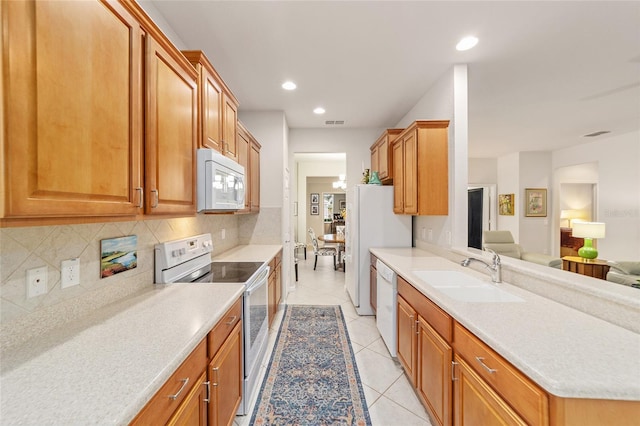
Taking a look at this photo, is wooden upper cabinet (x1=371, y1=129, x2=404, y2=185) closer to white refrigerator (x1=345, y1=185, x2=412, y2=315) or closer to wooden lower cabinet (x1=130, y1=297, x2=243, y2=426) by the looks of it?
white refrigerator (x1=345, y1=185, x2=412, y2=315)

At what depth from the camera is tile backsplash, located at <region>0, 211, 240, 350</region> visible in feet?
2.99

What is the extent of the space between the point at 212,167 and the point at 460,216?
7.41ft

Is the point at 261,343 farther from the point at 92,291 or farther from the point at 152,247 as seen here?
the point at 92,291

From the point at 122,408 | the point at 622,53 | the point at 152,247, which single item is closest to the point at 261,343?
the point at 152,247

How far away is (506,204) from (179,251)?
7.23 metres

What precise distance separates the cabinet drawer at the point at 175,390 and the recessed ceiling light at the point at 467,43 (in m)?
2.81

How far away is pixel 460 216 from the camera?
99.8 inches

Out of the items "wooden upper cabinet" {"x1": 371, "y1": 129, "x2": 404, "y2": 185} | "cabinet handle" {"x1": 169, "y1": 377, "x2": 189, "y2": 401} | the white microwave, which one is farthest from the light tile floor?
"wooden upper cabinet" {"x1": 371, "y1": 129, "x2": 404, "y2": 185}

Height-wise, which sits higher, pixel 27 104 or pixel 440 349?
pixel 27 104

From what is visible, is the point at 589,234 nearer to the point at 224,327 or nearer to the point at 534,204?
the point at 534,204

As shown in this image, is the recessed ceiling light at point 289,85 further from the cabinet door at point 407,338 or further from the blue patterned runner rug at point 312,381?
the blue patterned runner rug at point 312,381

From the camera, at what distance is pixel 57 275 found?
1.08 m

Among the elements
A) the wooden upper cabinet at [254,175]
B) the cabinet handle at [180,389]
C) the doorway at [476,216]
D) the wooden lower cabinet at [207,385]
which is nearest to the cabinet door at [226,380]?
the wooden lower cabinet at [207,385]

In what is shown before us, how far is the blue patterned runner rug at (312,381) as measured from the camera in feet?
5.73
